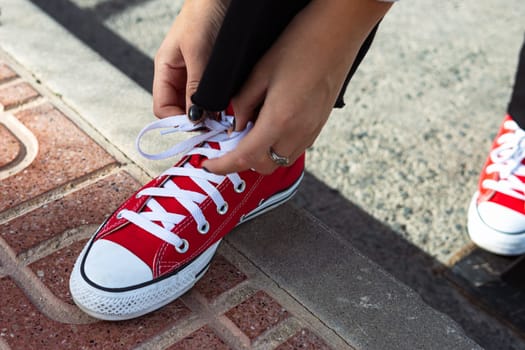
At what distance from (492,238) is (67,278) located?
902 millimetres

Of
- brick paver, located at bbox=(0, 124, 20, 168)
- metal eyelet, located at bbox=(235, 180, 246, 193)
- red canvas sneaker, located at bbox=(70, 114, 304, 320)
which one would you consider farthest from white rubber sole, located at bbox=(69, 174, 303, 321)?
brick paver, located at bbox=(0, 124, 20, 168)

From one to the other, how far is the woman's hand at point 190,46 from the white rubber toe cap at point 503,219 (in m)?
0.76

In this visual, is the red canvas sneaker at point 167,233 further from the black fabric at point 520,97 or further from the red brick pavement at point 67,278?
the black fabric at point 520,97

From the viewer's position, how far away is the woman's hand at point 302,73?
0.91 meters

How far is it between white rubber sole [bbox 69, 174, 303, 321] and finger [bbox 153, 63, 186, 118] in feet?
0.82

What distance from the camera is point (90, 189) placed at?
1291mm

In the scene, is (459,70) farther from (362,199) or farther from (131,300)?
(131,300)

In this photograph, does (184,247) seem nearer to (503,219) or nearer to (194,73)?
(194,73)

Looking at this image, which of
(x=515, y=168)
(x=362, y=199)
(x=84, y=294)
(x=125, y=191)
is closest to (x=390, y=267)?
(x=362, y=199)

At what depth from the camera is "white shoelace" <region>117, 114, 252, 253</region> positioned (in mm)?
1098

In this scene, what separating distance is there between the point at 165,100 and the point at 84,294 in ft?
1.10

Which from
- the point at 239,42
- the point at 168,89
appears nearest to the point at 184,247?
the point at 168,89

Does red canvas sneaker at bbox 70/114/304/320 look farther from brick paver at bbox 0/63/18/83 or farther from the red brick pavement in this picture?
brick paver at bbox 0/63/18/83

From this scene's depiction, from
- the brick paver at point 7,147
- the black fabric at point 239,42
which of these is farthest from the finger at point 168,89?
the brick paver at point 7,147
